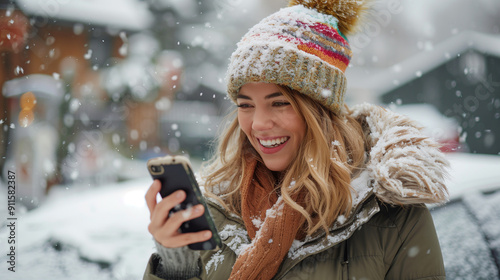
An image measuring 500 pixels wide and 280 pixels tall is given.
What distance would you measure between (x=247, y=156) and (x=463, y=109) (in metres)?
5.53

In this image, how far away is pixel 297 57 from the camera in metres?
1.80

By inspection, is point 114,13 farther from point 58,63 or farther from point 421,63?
point 421,63

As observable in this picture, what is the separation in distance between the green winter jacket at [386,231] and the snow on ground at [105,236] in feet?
2.89

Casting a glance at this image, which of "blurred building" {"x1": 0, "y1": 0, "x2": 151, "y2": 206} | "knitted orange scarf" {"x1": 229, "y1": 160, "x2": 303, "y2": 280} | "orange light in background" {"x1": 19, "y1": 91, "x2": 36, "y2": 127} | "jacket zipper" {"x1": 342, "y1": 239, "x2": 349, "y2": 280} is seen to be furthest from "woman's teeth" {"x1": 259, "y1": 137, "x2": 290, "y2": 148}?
"orange light in background" {"x1": 19, "y1": 91, "x2": 36, "y2": 127}

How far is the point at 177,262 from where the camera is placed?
4.55ft

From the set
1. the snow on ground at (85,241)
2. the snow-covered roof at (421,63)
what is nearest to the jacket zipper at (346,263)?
the snow on ground at (85,241)

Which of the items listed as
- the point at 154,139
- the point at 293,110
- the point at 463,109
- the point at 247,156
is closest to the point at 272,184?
the point at 247,156

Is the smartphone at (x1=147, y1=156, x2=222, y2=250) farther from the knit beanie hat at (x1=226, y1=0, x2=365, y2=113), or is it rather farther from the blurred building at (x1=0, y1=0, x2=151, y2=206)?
the blurred building at (x1=0, y1=0, x2=151, y2=206)

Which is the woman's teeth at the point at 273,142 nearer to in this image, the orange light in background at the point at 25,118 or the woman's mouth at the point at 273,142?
the woman's mouth at the point at 273,142

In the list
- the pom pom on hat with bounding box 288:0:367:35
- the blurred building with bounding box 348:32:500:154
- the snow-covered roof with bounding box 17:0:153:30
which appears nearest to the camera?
the pom pom on hat with bounding box 288:0:367:35

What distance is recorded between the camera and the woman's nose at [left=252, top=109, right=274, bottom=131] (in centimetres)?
181

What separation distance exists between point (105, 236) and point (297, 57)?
6.42 ft

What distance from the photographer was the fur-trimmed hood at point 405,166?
5.14ft

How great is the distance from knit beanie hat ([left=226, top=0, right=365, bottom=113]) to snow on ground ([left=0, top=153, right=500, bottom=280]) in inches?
42.2
